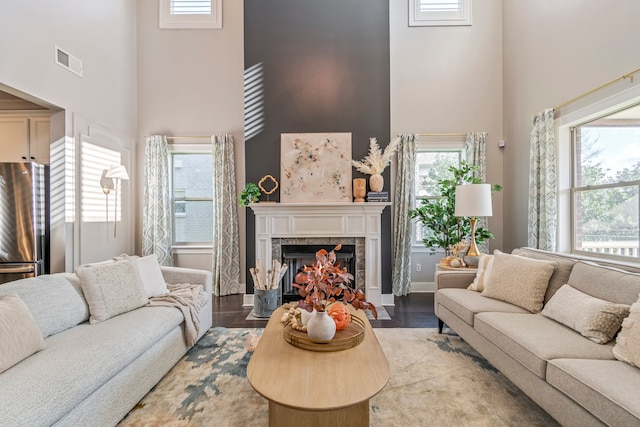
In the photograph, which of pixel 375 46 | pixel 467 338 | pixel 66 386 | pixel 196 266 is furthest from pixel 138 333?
pixel 375 46

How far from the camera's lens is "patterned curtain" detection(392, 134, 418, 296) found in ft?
15.1

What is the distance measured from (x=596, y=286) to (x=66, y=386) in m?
3.11

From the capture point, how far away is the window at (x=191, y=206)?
5059 mm

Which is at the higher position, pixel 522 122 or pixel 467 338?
pixel 522 122

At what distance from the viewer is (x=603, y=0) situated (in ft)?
9.80

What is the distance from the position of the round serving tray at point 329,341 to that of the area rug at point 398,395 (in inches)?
18.5

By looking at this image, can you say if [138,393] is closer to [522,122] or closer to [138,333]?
[138,333]

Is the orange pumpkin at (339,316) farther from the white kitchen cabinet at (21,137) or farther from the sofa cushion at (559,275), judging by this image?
the white kitchen cabinet at (21,137)

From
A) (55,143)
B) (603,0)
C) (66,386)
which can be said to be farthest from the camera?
(55,143)

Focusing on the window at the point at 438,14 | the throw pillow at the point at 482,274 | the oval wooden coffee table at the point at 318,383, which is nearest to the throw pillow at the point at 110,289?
the oval wooden coffee table at the point at 318,383

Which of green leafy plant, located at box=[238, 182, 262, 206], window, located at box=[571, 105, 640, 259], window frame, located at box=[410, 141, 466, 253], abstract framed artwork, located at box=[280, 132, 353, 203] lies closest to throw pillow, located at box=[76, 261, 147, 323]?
green leafy plant, located at box=[238, 182, 262, 206]

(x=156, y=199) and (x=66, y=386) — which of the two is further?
(x=156, y=199)

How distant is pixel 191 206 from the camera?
5.08 metres

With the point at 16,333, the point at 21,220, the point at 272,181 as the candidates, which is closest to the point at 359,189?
the point at 272,181
